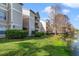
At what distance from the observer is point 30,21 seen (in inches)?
117

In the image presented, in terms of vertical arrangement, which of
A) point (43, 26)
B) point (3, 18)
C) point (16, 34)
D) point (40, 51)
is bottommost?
point (40, 51)

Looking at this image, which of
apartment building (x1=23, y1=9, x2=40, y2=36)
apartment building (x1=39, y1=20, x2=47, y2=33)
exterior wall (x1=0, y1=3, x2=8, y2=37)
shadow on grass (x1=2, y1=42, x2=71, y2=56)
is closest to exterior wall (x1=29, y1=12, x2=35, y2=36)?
apartment building (x1=23, y1=9, x2=40, y2=36)

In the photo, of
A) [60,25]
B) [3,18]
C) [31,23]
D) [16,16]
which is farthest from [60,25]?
[3,18]

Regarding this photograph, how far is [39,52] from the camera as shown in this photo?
2.89 metres

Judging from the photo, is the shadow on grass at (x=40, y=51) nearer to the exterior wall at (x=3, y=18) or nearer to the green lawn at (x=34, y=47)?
the green lawn at (x=34, y=47)

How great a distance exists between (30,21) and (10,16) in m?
0.27

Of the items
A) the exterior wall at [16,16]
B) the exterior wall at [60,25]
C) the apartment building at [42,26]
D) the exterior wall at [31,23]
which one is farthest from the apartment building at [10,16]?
the exterior wall at [60,25]

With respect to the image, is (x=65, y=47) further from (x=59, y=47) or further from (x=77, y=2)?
(x=77, y=2)

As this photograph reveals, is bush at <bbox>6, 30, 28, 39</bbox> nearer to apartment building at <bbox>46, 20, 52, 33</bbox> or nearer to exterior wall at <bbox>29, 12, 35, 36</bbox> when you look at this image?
exterior wall at <bbox>29, 12, 35, 36</bbox>

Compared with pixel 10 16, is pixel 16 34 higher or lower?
lower

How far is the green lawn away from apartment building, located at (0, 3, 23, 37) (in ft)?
0.61

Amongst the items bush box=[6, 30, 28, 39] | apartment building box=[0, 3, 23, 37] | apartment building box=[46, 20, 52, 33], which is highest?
apartment building box=[0, 3, 23, 37]

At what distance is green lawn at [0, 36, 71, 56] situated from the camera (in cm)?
289

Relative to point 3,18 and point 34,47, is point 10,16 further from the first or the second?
point 34,47
